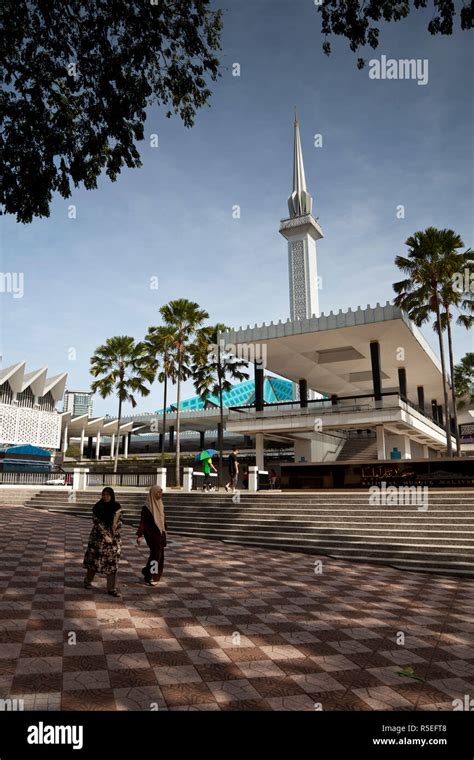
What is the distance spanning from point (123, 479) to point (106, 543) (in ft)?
65.0

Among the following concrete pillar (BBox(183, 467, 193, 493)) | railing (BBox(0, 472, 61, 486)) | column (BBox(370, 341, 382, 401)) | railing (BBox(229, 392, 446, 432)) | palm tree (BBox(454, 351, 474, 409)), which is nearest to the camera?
concrete pillar (BBox(183, 467, 193, 493))

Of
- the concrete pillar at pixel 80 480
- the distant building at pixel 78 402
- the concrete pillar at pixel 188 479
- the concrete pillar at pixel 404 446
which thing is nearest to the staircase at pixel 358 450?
the concrete pillar at pixel 404 446

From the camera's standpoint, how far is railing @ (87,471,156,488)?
998 inches

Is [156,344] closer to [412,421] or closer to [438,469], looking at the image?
[412,421]

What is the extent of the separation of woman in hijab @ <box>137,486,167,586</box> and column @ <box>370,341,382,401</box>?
62.9ft

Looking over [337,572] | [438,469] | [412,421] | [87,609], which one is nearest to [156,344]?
[412,421]

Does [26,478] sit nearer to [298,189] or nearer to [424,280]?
[424,280]

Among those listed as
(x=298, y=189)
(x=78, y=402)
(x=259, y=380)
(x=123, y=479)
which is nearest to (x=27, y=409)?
(x=123, y=479)

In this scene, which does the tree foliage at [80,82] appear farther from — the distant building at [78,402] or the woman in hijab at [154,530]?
the distant building at [78,402]

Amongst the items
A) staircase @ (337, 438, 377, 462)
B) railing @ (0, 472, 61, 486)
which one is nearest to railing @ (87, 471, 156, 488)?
railing @ (0, 472, 61, 486)

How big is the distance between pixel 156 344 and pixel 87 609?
25.3m

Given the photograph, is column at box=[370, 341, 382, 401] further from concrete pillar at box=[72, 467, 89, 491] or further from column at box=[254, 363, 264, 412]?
concrete pillar at box=[72, 467, 89, 491]

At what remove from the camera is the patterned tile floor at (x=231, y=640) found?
4.00 m

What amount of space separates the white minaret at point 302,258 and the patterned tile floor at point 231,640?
6140 cm
